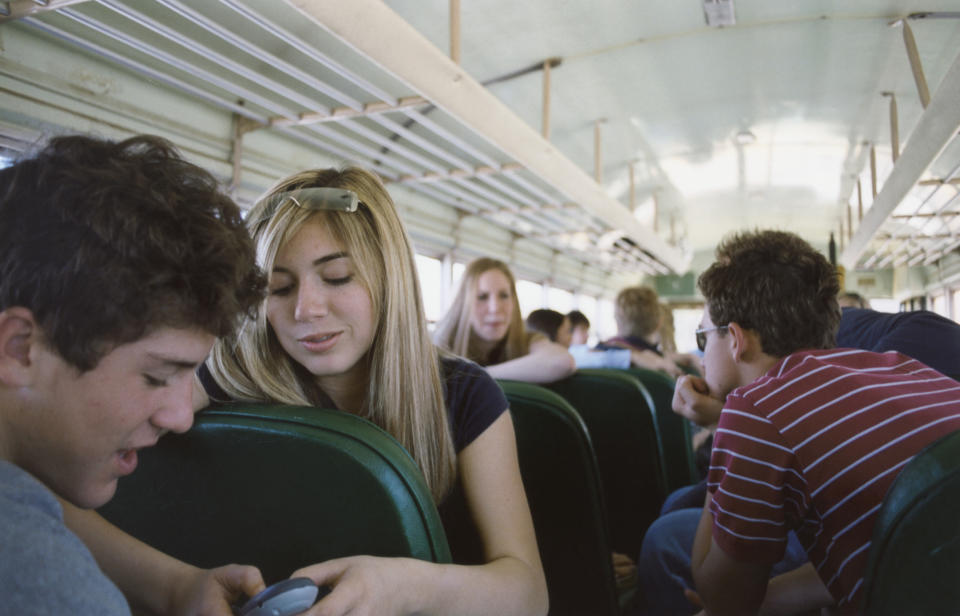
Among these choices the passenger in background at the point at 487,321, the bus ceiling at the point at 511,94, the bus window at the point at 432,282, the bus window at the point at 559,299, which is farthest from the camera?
the bus window at the point at 559,299

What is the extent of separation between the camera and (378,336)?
1.36m

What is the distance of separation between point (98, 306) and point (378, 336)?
2.39 ft

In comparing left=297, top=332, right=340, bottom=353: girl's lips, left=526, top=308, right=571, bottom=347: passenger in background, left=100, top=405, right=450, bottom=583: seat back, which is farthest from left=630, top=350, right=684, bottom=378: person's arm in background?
left=100, top=405, right=450, bottom=583: seat back

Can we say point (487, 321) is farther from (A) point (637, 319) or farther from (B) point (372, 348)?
(B) point (372, 348)

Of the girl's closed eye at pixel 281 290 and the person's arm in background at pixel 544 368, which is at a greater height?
the girl's closed eye at pixel 281 290

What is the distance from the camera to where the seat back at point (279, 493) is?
0.89m

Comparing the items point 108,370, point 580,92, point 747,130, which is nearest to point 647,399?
point 108,370

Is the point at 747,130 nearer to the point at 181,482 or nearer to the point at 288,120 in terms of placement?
the point at 288,120

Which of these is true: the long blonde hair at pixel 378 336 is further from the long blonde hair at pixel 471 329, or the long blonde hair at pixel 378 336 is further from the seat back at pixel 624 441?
the long blonde hair at pixel 471 329

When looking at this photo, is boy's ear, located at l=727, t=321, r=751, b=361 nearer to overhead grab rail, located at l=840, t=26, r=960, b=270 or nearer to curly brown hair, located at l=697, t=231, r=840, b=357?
curly brown hair, located at l=697, t=231, r=840, b=357

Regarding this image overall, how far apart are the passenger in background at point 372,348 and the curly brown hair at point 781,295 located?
0.74 metres

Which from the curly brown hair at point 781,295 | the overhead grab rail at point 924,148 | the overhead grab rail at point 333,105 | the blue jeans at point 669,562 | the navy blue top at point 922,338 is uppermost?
the overhead grab rail at point 333,105

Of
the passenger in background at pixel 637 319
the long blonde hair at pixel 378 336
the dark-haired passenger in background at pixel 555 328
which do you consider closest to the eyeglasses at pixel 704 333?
the long blonde hair at pixel 378 336

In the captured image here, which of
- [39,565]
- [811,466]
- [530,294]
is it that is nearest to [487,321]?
[811,466]
